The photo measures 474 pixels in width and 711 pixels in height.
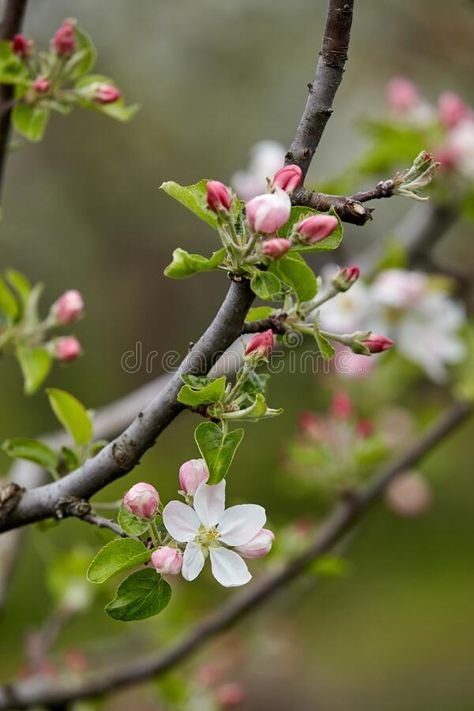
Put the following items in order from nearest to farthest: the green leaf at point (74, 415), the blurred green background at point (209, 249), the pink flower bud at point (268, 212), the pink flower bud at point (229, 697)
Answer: the pink flower bud at point (268, 212) → the green leaf at point (74, 415) → the pink flower bud at point (229, 697) → the blurred green background at point (209, 249)

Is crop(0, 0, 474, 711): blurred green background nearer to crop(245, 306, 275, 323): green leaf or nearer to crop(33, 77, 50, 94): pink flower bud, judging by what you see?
crop(33, 77, 50, 94): pink flower bud

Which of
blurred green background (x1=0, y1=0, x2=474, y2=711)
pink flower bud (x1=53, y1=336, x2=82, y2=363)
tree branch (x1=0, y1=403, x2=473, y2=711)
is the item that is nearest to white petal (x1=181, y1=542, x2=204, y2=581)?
pink flower bud (x1=53, y1=336, x2=82, y2=363)

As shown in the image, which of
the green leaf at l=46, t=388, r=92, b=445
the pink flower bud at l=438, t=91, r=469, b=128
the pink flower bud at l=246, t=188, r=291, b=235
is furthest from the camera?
the pink flower bud at l=438, t=91, r=469, b=128

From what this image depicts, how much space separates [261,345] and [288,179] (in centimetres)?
12

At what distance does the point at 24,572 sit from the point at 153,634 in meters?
2.12

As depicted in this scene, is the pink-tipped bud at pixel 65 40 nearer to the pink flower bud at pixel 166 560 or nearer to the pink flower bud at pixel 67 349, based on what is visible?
the pink flower bud at pixel 67 349

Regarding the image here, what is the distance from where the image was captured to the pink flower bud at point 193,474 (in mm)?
652

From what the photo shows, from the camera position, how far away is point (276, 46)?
511cm

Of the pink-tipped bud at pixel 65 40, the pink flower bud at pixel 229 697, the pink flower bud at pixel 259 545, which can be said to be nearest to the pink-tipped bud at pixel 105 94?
the pink-tipped bud at pixel 65 40

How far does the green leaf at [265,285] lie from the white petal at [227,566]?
19 cm

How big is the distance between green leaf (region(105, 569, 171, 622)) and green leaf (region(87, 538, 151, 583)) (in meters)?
0.01

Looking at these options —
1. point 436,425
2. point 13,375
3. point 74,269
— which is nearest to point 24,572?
point 13,375

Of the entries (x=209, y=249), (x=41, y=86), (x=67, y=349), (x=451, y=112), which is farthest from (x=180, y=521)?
(x=209, y=249)

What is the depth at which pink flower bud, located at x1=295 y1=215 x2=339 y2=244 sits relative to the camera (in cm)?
60
